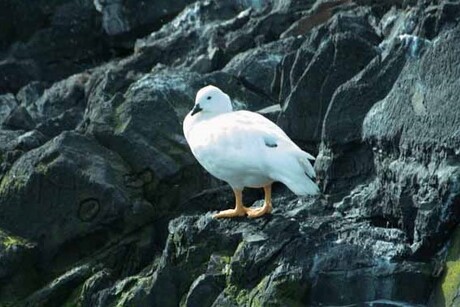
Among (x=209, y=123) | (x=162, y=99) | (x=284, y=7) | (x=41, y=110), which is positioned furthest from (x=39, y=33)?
(x=209, y=123)

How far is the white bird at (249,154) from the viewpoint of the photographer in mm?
11938

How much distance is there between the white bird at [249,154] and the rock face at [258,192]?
15.2 inches

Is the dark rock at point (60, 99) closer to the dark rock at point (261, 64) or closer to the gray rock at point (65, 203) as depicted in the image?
the dark rock at point (261, 64)

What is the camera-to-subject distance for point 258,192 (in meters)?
15.8

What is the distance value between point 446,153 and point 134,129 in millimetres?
6302

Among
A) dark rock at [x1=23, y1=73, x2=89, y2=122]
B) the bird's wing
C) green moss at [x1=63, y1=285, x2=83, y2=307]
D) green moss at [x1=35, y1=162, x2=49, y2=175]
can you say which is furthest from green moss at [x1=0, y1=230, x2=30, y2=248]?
dark rock at [x1=23, y1=73, x2=89, y2=122]

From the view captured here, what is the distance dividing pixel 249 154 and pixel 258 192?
361cm

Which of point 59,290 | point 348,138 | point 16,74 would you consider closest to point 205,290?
point 348,138

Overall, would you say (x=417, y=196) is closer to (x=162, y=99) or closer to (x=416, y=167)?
(x=416, y=167)

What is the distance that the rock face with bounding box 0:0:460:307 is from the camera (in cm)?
1127

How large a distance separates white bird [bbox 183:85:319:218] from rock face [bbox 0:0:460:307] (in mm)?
386

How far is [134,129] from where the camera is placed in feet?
54.7

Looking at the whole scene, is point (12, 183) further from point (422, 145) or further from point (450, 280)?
point (450, 280)

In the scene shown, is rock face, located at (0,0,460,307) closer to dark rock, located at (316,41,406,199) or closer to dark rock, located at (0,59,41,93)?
dark rock, located at (316,41,406,199)
